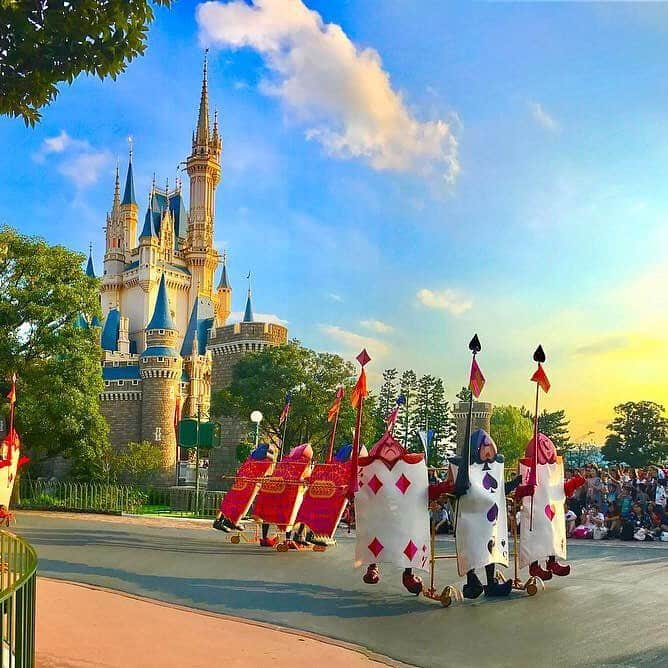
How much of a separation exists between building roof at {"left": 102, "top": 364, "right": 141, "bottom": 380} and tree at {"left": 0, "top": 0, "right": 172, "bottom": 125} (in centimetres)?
5017

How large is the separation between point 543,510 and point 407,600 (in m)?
2.11

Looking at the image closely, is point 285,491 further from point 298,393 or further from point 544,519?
point 298,393

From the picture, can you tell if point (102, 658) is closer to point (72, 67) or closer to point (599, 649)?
point (599, 649)

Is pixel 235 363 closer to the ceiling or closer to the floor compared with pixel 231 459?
closer to the ceiling

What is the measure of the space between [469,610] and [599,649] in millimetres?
1886

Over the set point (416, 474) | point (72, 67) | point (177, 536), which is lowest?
point (177, 536)

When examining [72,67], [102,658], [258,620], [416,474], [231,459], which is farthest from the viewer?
[231,459]

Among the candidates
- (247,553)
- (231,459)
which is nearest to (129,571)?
(247,553)

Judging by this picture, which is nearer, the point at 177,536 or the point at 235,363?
the point at 177,536

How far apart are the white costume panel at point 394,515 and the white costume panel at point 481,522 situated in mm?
443

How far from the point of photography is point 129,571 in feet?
37.3

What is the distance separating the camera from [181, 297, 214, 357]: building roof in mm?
69125

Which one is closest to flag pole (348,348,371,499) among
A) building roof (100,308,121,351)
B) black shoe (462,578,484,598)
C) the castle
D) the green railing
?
black shoe (462,578,484,598)

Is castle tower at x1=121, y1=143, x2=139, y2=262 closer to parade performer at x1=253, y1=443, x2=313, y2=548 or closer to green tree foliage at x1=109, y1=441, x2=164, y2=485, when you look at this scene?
green tree foliage at x1=109, y1=441, x2=164, y2=485
